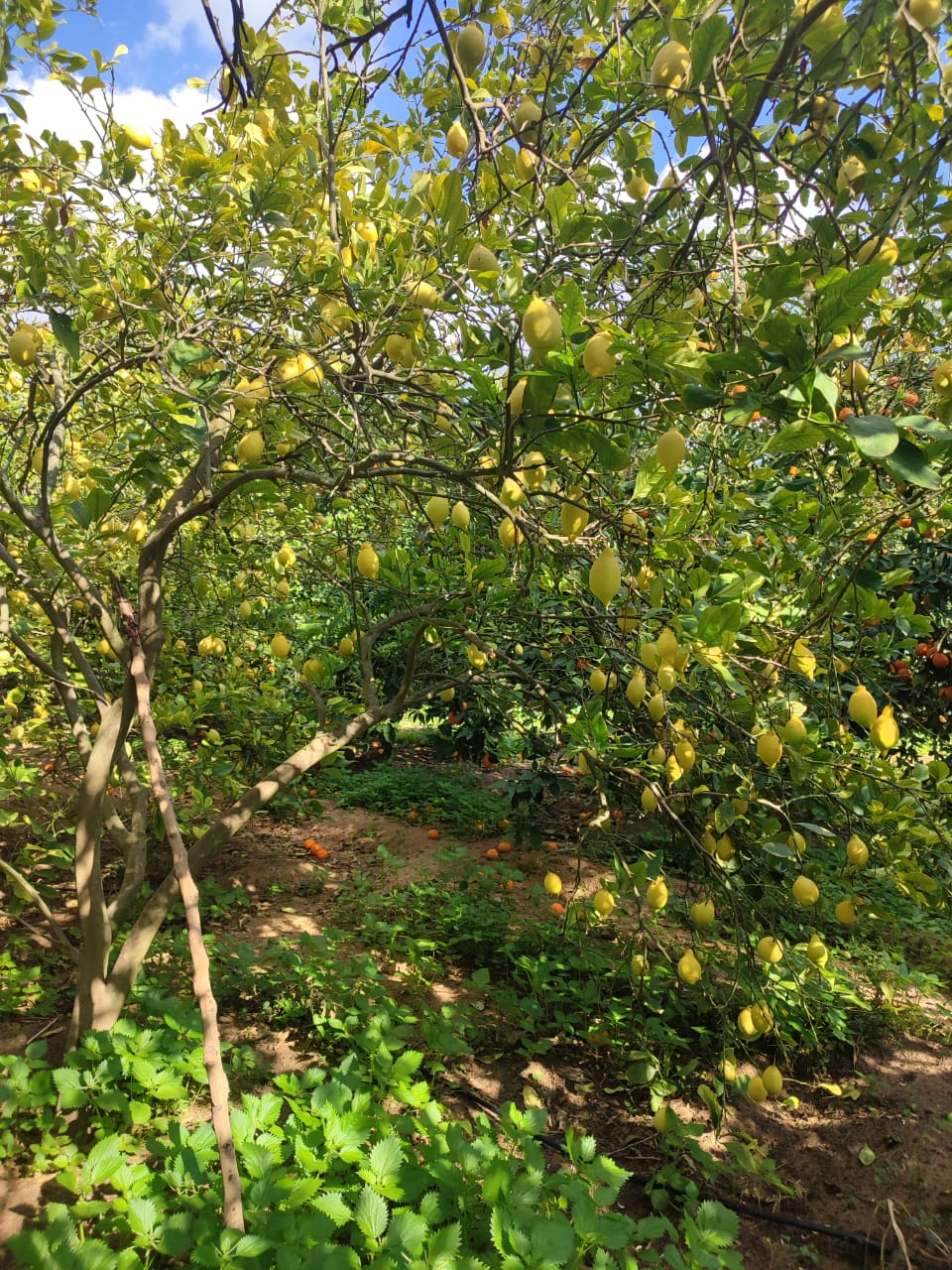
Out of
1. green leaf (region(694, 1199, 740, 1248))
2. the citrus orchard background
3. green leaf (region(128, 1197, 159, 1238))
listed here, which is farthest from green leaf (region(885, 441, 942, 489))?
green leaf (region(128, 1197, 159, 1238))

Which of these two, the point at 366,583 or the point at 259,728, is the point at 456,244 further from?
the point at 259,728

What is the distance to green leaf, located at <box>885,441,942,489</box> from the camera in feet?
2.48

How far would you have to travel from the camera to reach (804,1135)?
2.60 meters

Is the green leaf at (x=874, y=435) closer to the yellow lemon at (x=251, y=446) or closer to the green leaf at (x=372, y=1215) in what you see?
the yellow lemon at (x=251, y=446)

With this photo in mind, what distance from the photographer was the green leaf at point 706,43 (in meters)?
1.13

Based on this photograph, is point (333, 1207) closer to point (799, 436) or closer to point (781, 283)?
point (799, 436)

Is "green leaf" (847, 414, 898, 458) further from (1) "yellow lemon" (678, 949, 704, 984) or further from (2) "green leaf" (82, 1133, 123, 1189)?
(2) "green leaf" (82, 1133, 123, 1189)

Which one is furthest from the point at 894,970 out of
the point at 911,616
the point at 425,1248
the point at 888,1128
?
the point at 425,1248

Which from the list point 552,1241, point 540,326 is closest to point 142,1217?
point 552,1241

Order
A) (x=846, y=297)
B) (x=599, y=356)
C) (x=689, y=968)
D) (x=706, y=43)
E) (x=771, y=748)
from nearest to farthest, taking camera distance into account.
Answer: (x=846, y=297), (x=599, y=356), (x=706, y=43), (x=771, y=748), (x=689, y=968)

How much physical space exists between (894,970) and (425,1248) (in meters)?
2.82

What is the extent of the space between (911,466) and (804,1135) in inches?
110

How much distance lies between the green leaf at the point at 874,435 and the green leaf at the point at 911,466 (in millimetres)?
52

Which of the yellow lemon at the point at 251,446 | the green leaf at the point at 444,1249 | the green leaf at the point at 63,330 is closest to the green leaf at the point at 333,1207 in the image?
the green leaf at the point at 444,1249
